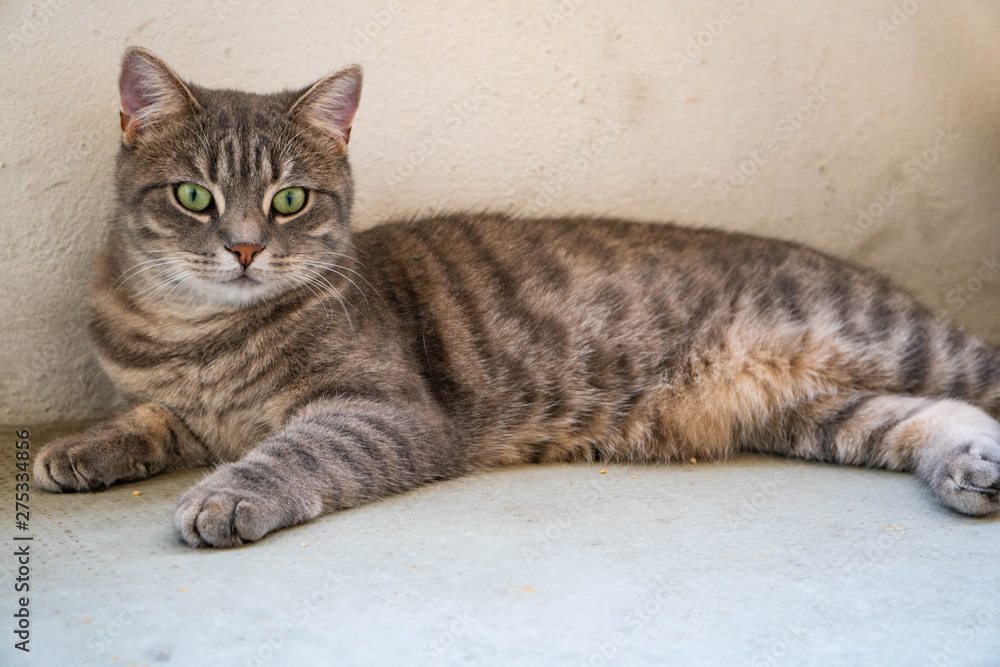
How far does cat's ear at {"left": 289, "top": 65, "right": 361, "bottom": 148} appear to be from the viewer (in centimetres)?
236

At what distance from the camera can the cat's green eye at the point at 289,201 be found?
2285mm

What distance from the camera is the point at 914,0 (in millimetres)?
3342

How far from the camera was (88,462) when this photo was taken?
7.22 ft
